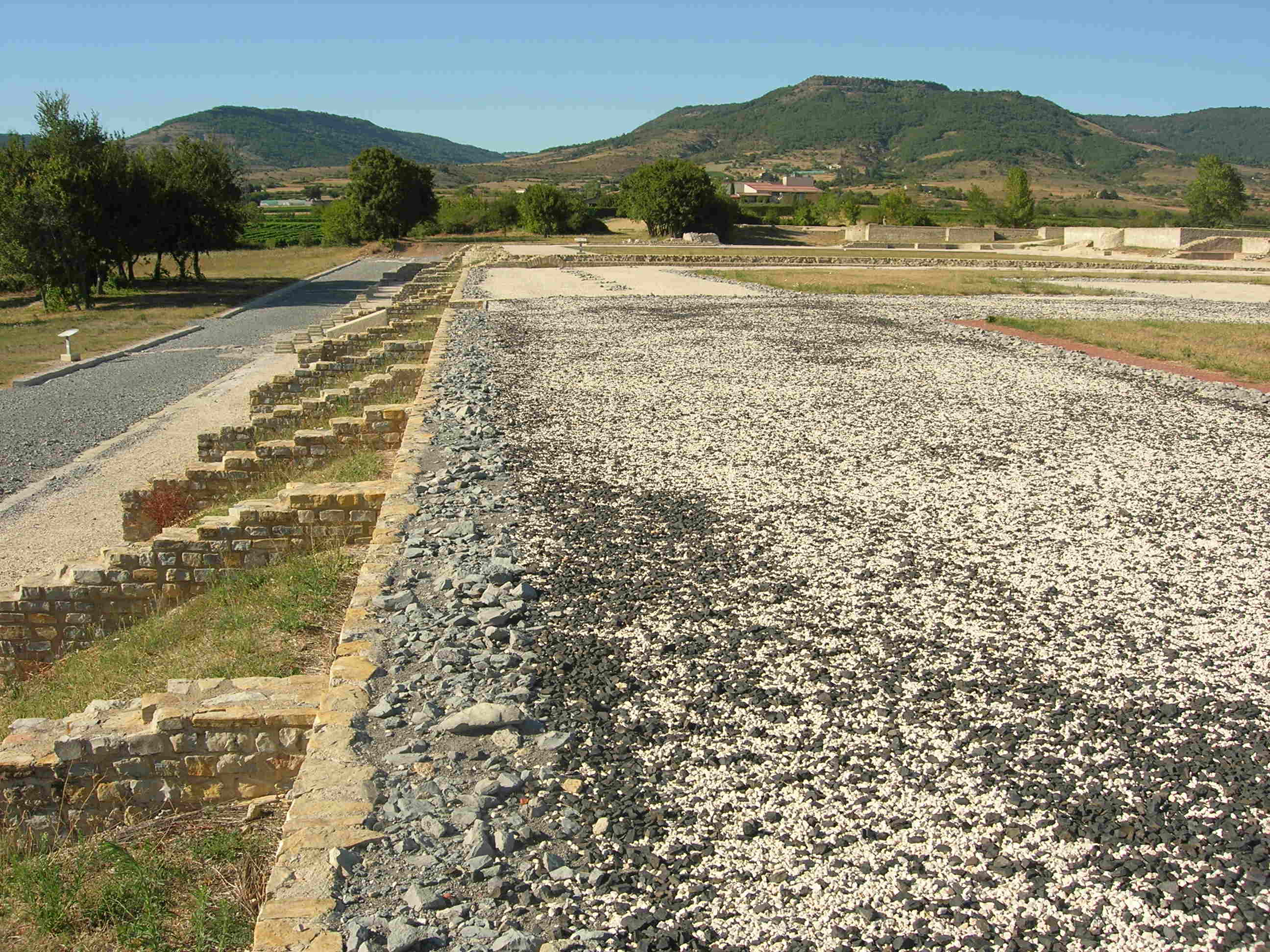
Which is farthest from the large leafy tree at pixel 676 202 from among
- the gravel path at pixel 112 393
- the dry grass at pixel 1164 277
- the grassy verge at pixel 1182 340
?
the grassy verge at pixel 1182 340

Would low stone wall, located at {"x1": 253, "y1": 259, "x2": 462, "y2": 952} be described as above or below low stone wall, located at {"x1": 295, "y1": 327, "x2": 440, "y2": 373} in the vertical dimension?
below

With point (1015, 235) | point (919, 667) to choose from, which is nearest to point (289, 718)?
point (919, 667)

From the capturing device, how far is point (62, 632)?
7484 mm

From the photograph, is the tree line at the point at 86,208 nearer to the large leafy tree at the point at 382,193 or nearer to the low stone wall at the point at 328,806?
the large leafy tree at the point at 382,193

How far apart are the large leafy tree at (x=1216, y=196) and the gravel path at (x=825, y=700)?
72664 millimetres

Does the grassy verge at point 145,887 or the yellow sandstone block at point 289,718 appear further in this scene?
the yellow sandstone block at point 289,718

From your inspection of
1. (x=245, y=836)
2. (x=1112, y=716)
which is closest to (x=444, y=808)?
(x=245, y=836)

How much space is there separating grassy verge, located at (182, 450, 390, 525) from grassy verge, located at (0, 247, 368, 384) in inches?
511

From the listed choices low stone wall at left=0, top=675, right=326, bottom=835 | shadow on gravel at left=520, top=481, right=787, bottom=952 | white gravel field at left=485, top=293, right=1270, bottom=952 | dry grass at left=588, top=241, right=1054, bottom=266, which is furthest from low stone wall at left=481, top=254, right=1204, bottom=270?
low stone wall at left=0, top=675, right=326, bottom=835

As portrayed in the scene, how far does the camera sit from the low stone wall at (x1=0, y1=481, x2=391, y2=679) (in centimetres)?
727

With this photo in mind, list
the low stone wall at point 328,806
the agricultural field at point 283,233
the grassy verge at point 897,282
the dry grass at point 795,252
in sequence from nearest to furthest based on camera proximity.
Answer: the low stone wall at point 328,806, the grassy verge at point 897,282, the dry grass at point 795,252, the agricultural field at point 283,233

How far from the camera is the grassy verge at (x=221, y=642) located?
5391 mm

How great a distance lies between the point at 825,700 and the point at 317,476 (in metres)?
6.79

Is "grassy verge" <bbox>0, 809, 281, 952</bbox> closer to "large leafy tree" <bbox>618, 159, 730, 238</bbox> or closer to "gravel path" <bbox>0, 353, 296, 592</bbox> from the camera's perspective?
"gravel path" <bbox>0, 353, 296, 592</bbox>
